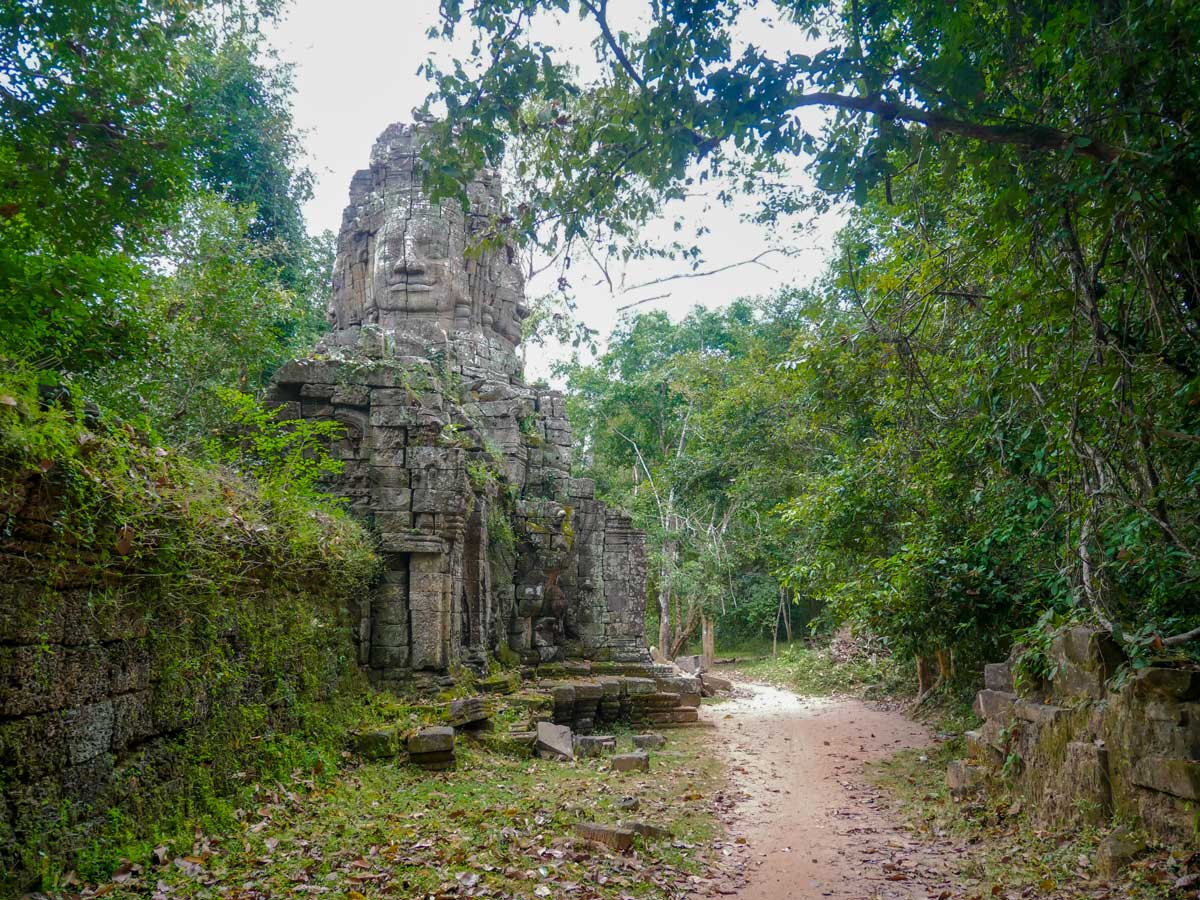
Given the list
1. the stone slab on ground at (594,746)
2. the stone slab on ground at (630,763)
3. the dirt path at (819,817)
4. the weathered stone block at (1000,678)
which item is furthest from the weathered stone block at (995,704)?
the stone slab on ground at (594,746)

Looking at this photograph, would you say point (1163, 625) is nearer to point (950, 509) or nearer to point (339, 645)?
point (950, 509)

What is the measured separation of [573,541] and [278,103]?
13.8 meters

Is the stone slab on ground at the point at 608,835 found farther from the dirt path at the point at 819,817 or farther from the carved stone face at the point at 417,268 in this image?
the carved stone face at the point at 417,268

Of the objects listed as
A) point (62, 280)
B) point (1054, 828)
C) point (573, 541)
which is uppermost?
point (62, 280)

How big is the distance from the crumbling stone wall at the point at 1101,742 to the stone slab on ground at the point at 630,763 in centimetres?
356

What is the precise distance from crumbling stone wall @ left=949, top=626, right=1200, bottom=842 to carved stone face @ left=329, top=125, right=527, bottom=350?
13574 mm

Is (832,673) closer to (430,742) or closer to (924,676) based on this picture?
(924,676)

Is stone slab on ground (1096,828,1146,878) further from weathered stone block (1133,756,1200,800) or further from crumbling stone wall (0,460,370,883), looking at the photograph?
crumbling stone wall (0,460,370,883)

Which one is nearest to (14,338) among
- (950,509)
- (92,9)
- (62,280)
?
(62,280)

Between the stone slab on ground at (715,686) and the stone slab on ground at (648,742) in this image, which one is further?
the stone slab on ground at (715,686)

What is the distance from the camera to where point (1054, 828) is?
6184 millimetres

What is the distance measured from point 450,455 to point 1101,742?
307 inches

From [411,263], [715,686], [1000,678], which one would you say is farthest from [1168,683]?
[411,263]

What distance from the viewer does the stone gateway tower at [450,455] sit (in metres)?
10.1
